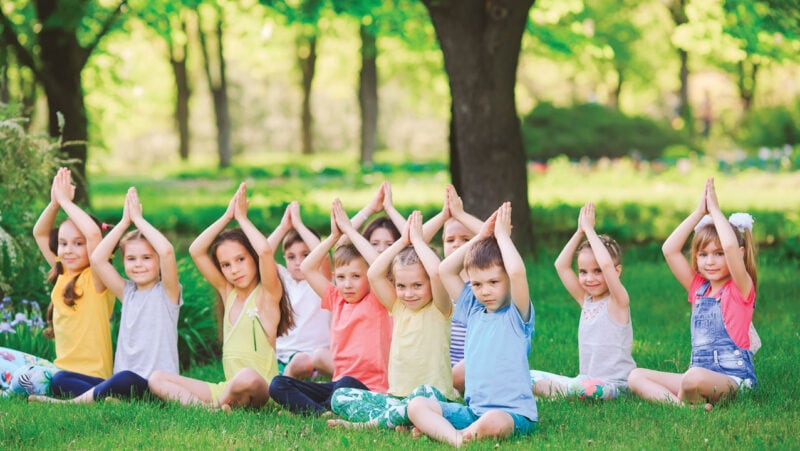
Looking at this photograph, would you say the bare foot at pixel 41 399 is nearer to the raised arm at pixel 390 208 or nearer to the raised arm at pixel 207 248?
the raised arm at pixel 207 248

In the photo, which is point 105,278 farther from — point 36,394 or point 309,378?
point 309,378

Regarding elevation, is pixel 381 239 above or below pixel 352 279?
above

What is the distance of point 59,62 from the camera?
13.7 m

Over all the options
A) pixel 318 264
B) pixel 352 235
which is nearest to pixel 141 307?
pixel 318 264

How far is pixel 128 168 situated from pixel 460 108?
103ft

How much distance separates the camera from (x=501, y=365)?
5.28 metres

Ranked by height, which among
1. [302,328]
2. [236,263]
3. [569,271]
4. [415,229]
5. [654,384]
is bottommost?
[654,384]

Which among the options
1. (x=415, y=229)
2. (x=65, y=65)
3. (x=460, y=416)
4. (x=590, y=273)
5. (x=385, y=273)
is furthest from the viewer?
(x=65, y=65)

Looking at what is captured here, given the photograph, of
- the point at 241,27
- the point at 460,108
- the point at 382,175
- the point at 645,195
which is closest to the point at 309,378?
the point at 460,108

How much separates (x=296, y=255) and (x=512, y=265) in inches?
106

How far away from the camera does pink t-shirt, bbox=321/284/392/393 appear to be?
6.22m

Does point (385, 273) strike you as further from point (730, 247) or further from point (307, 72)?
point (307, 72)

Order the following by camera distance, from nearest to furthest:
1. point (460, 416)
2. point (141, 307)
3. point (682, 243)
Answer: point (460, 416)
point (682, 243)
point (141, 307)

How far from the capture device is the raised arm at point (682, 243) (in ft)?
20.0
